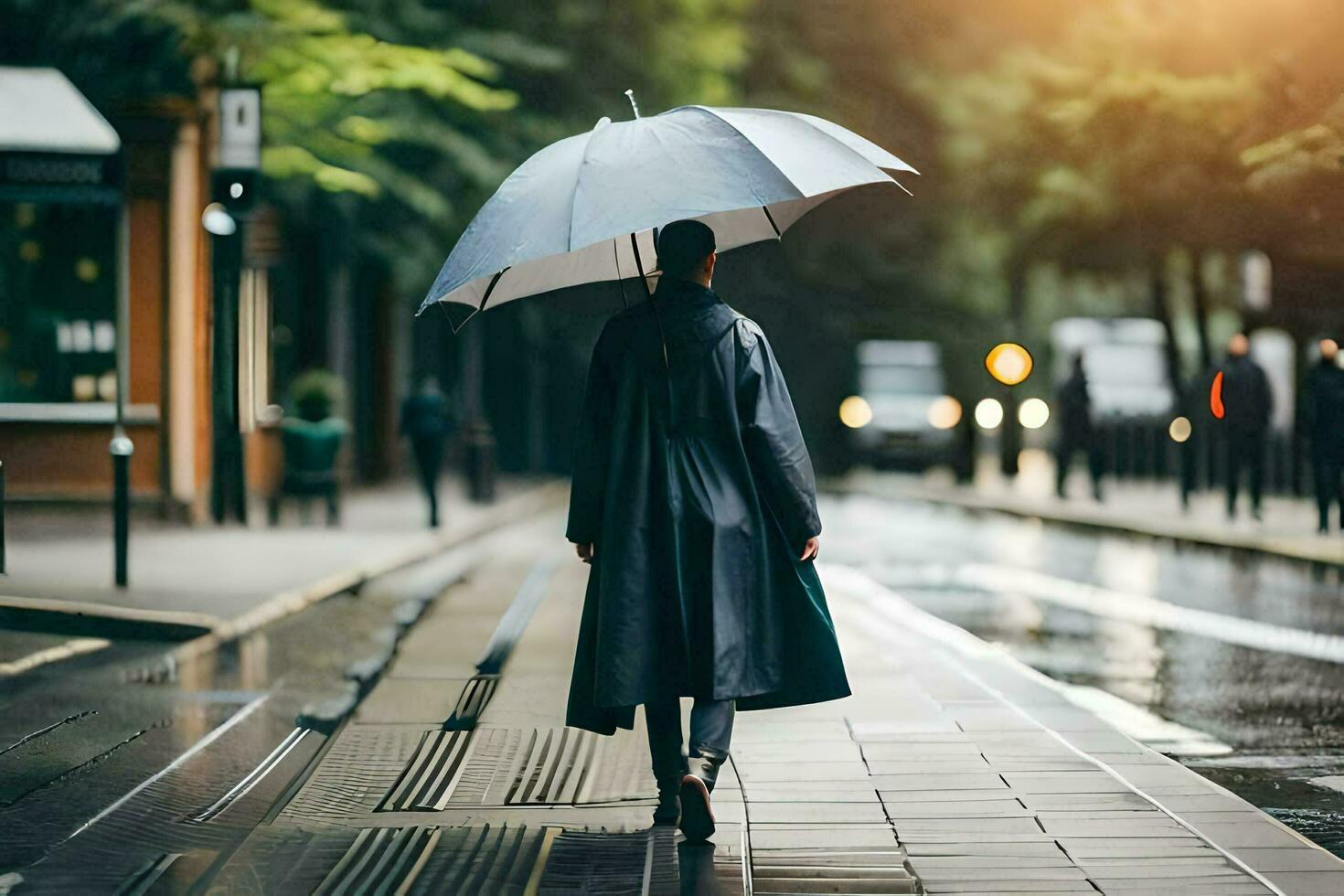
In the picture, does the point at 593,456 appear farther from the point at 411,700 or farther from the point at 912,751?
the point at 411,700

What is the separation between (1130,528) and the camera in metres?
18.9

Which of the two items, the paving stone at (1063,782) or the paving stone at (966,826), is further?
the paving stone at (1063,782)

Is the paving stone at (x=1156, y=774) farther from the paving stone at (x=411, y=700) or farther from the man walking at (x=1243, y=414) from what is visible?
the man walking at (x=1243, y=414)

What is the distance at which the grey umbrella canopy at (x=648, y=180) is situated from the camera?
16.5 feet

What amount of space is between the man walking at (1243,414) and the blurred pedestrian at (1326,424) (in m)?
1.84

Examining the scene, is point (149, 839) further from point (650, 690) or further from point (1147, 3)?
point (1147, 3)

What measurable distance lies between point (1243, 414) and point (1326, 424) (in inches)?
86.4

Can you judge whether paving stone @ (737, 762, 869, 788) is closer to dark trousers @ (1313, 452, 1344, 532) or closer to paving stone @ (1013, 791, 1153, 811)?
paving stone @ (1013, 791, 1153, 811)

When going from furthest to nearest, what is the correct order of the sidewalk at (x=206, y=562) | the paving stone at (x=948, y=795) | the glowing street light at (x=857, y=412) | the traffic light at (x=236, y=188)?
the glowing street light at (x=857, y=412)
the traffic light at (x=236, y=188)
the sidewalk at (x=206, y=562)
the paving stone at (x=948, y=795)

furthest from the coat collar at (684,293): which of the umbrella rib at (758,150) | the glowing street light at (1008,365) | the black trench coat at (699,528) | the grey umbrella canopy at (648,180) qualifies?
the glowing street light at (1008,365)

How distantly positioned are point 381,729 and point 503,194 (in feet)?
7.92

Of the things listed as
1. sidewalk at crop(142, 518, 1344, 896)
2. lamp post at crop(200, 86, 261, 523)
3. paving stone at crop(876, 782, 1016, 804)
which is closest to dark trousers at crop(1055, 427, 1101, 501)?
lamp post at crop(200, 86, 261, 523)

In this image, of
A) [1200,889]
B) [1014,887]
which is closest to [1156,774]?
[1200,889]

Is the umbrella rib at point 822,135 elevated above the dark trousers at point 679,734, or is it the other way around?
the umbrella rib at point 822,135
